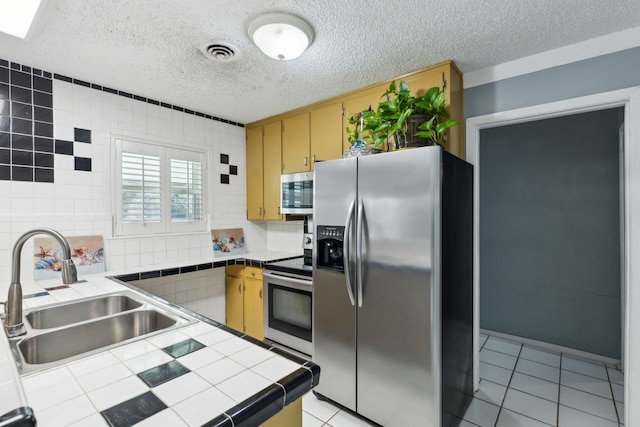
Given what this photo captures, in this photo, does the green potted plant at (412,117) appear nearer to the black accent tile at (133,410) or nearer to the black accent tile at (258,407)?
the black accent tile at (258,407)

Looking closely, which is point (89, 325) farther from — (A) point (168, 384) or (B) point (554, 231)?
(B) point (554, 231)

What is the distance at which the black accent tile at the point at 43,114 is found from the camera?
7.25ft

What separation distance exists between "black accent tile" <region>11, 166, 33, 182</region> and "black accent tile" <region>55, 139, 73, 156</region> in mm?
228

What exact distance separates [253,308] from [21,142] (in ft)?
7.12

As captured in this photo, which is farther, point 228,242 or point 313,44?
point 228,242

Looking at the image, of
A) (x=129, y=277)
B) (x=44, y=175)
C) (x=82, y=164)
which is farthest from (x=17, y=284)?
(x=82, y=164)

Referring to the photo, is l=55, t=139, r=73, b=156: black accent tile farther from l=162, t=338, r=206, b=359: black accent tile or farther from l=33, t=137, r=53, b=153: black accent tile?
l=162, t=338, r=206, b=359: black accent tile

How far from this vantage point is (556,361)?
2.67 m

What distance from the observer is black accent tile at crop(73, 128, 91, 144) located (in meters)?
2.40

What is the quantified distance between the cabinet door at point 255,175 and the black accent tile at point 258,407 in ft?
8.87

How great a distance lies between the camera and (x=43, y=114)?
2244mm

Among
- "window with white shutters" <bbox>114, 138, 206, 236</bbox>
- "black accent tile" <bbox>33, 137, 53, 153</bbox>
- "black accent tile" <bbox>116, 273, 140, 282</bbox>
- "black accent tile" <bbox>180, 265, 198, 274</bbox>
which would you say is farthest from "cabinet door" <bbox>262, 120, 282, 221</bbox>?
"black accent tile" <bbox>33, 137, 53, 153</bbox>

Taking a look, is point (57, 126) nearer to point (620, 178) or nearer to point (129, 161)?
point (129, 161)

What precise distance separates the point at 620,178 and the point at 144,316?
3539 mm
